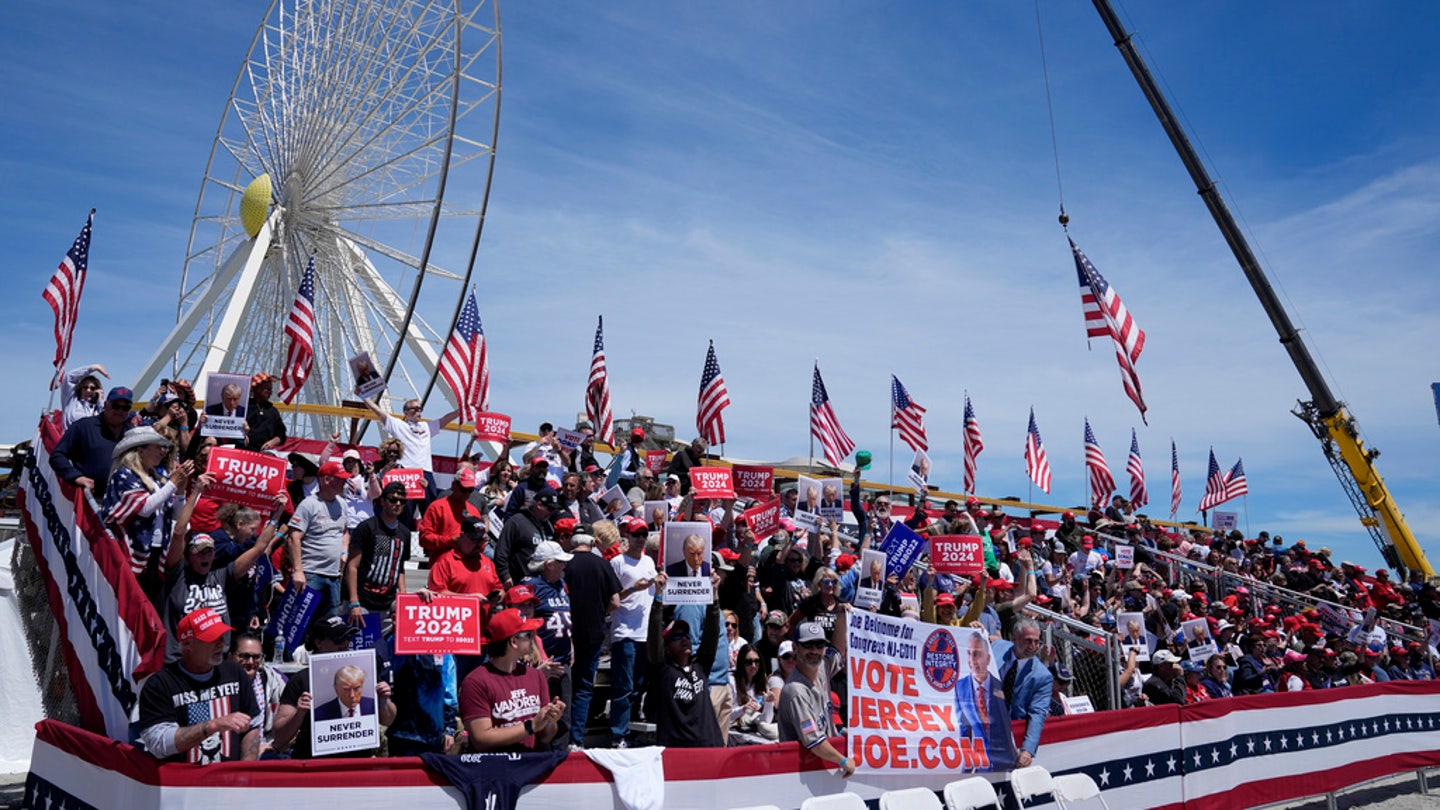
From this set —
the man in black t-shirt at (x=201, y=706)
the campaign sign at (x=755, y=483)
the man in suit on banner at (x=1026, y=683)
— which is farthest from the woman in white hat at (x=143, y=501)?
the campaign sign at (x=755, y=483)

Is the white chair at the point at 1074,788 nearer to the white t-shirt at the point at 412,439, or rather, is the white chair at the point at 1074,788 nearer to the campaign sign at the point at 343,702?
the campaign sign at the point at 343,702

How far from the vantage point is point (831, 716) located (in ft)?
25.0

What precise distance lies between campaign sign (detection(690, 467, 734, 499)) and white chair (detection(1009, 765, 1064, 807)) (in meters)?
4.51

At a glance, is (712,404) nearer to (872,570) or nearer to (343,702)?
(872,570)

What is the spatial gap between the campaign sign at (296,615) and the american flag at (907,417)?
17.8 m

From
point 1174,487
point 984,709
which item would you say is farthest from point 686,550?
point 1174,487

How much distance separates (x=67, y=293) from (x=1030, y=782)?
1119cm

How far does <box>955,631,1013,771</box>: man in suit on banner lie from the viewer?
7.76 m

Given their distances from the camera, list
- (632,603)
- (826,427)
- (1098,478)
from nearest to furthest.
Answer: (632,603)
(826,427)
(1098,478)

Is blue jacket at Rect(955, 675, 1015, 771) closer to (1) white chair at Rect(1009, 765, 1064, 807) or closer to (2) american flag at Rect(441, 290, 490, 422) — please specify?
(1) white chair at Rect(1009, 765, 1064, 807)

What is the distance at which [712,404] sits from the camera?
64.6 ft

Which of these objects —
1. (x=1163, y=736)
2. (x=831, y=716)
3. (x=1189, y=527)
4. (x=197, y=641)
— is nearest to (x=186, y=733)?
(x=197, y=641)

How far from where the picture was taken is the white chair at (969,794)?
7.15m

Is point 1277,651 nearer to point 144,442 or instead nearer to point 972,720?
point 972,720
